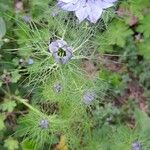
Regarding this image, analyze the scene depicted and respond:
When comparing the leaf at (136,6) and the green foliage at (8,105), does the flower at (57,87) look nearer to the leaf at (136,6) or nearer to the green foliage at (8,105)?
the green foliage at (8,105)

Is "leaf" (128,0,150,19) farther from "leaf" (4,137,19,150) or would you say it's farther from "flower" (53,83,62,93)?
"leaf" (4,137,19,150)

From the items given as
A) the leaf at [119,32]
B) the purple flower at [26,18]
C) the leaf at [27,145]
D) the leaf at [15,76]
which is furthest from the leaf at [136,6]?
the leaf at [27,145]

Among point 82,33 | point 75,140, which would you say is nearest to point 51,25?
point 82,33

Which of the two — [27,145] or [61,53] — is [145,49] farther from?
[61,53]

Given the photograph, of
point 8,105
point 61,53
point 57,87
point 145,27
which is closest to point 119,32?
point 145,27

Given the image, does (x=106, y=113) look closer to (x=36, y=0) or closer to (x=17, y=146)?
(x=17, y=146)

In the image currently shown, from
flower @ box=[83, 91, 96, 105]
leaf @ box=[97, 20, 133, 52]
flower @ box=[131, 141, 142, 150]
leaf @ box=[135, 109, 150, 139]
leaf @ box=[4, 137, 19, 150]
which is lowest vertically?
leaf @ box=[4, 137, 19, 150]

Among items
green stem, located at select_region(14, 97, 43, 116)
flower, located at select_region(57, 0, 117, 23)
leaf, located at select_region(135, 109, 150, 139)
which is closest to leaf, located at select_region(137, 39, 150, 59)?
leaf, located at select_region(135, 109, 150, 139)
